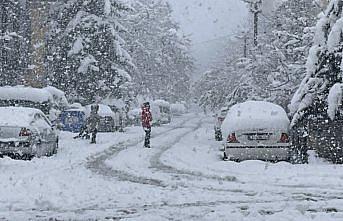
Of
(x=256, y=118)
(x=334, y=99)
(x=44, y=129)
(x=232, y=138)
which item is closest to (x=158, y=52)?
(x=44, y=129)

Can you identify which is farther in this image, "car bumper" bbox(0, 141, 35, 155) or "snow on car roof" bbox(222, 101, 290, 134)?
"car bumper" bbox(0, 141, 35, 155)

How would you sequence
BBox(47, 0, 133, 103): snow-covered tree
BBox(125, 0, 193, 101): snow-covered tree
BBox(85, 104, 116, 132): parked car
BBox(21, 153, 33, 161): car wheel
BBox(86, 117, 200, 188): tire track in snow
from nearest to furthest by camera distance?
1. BBox(86, 117, 200, 188): tire track in snow
2. BBox(21, 153, 33, 161): car wheel
3. BBox(85, 104, 116, 132): parked car
4. BBox(47, 0, 133, 103): snow-covered tree
5. BBox(125, 0, 193, 101): snow-covered tree

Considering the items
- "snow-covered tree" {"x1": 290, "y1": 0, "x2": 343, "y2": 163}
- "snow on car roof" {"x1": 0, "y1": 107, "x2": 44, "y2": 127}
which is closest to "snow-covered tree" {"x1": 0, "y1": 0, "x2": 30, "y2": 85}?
"snow on car roof" {"x1": 0, "y1": 107, "x2": 44, "y2": 127}

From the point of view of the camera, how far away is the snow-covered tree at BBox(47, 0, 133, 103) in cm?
3645

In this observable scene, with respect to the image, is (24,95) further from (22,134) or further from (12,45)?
(22,134)

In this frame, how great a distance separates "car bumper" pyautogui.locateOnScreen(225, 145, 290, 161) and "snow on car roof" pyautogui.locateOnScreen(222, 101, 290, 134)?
459mm

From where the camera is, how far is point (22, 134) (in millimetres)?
13867

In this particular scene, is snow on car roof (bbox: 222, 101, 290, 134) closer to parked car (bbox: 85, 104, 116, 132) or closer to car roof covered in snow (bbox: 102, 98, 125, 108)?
parked car (bbox: 85, 104, 116, 132)

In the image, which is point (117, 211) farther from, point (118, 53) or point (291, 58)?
point (118, 53)

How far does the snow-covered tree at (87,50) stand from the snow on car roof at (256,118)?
22526 millimetres

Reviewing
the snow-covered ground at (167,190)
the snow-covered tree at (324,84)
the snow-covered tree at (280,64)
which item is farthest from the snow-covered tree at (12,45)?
the snow-covered tree at (324,84)

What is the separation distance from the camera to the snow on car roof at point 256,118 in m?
13.4

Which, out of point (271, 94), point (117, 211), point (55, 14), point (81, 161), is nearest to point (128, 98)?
point (55, 14)

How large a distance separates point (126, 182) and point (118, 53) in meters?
27.5
